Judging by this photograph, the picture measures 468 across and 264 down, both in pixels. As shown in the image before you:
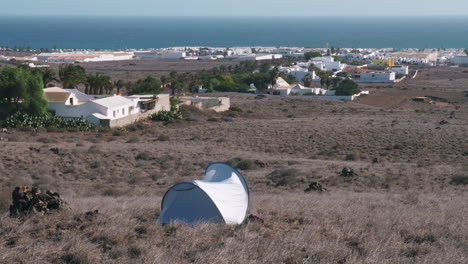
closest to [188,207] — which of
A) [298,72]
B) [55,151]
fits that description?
[55,151]

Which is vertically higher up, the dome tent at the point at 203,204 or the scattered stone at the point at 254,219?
the dome tent at the point at 203,204

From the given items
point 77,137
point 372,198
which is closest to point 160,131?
point 77,137

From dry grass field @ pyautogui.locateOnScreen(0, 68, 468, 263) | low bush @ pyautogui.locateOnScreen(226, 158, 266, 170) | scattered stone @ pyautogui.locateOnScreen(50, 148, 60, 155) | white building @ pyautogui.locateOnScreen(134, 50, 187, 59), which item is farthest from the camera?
white building @ pyautogui.locateOnScreen(134, 50, 187, 59)

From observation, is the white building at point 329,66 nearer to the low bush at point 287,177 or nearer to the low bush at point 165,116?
the low bush at point 165,116

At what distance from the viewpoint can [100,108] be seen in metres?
36.1

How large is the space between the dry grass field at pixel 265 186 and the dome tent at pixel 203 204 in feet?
1.43

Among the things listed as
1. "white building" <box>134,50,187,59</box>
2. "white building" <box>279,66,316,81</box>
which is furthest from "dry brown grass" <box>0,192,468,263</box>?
"white building" <box>134,50,187,59</box>

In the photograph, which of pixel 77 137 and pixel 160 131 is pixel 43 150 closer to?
pixel 77 137

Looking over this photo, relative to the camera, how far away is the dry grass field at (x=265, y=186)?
934cm

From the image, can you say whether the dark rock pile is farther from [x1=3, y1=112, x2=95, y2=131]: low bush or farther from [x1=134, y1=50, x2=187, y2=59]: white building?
[x1=134, y1=50, x2=187, y2=59]: white building

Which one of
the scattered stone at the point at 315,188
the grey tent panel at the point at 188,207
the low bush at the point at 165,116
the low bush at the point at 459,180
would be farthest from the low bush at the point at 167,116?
the grey tent panel at the point at 188,207

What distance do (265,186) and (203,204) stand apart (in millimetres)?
→ 7985

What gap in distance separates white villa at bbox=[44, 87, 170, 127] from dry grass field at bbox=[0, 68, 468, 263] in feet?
4.26

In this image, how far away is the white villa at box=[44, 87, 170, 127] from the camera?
1414 inches
